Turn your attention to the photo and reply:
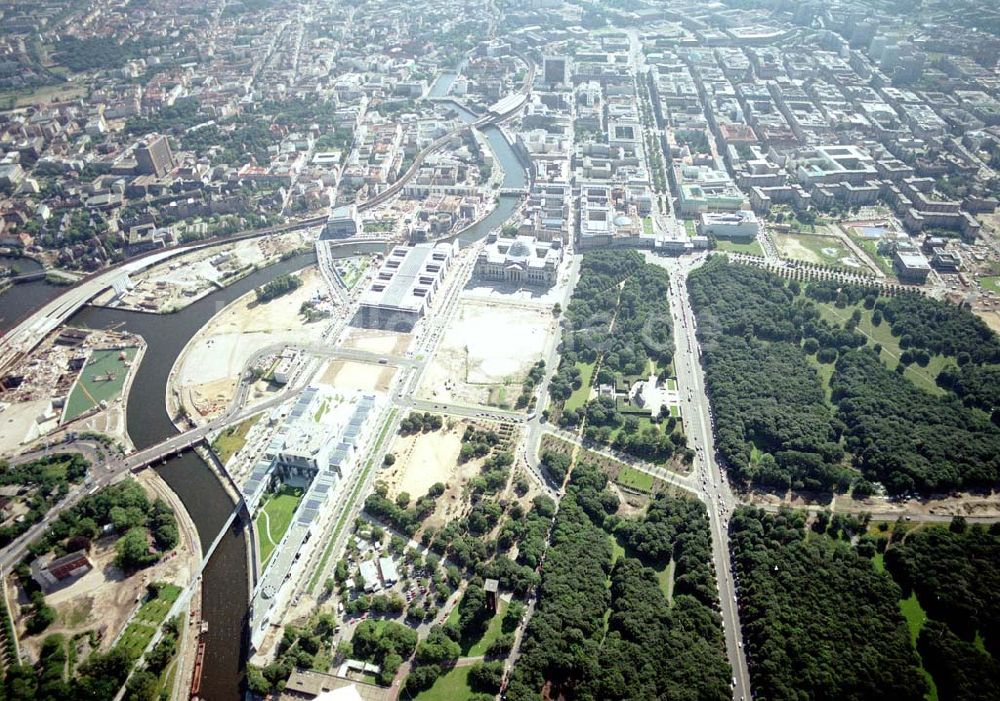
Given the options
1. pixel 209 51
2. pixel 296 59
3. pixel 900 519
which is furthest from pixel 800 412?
pixel 209 51

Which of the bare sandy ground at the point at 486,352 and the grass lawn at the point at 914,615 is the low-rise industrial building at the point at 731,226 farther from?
the grass lawn at the point at 914,615

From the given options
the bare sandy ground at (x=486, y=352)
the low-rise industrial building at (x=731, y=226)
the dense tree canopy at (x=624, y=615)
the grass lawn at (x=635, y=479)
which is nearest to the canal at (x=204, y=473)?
the dense tree canopy at (x=624, y=615)

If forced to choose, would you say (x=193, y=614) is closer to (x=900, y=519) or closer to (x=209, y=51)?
(x=900, y=519)

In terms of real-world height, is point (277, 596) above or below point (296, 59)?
below

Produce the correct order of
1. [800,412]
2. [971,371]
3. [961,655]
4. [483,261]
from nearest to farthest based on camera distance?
[961,655] < [800,412] < [971,371] < [483,261]

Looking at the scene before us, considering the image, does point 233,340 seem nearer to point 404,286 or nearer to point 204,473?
point 204,473

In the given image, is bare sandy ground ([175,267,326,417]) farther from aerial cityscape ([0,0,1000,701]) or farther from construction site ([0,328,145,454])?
construction site ([0,328,145,454])

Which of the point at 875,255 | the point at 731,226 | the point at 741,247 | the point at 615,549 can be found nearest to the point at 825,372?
the point at 741,247
